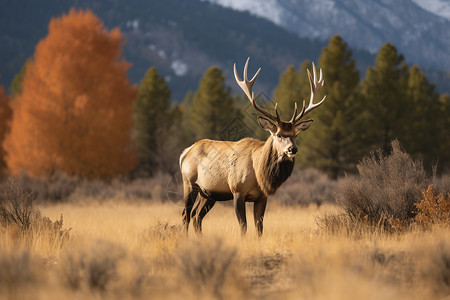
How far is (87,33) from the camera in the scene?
18.2m

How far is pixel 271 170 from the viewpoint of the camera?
707 cm

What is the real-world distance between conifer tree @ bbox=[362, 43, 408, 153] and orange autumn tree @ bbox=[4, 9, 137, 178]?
11.0 m

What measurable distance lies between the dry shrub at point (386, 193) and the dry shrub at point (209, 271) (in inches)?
126

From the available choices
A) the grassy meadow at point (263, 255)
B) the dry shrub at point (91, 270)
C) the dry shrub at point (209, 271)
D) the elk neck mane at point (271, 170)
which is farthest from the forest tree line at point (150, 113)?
the dry shrub at point (91, 270)

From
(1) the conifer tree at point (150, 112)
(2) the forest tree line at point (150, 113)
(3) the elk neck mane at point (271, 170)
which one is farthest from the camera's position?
(1) the conifer tree at point (150, 112)

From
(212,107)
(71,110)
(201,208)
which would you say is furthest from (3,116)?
(201,208)

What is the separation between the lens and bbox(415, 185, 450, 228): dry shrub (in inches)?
271

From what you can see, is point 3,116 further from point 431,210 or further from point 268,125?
point 431,210

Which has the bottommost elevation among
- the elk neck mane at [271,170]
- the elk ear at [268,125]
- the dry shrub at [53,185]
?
the dry shrub at [53,185]

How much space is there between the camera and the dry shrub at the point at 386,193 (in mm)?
7219

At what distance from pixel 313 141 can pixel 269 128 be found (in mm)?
15443

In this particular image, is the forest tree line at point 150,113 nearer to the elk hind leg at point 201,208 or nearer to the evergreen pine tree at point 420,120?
the evergreen pine tree at point 420,120

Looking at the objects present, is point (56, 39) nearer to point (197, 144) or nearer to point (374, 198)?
point (197, 144)

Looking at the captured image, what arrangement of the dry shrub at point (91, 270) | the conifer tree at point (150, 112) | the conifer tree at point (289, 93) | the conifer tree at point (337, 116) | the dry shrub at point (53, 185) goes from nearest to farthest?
the dry shrub at point (91, 270) → the dry shrub at point (53, 185) → the conifer tree at point (337, 116) → the conifer tree at point (289, 93) → the conifer tree at point (150, 112)
